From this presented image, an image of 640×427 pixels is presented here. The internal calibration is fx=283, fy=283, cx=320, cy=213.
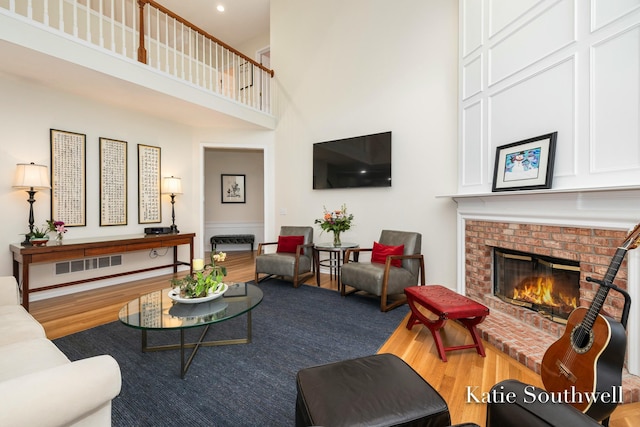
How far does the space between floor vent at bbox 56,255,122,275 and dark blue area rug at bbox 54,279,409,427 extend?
1692mm

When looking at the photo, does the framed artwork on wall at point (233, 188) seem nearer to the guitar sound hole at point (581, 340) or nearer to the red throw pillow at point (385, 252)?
the red throw pillow at point (385, 252)

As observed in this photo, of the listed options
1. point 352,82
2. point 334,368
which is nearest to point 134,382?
point 334,368

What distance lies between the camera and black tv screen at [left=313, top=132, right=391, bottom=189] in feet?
13.0

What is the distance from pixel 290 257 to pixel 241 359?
1.98 metres

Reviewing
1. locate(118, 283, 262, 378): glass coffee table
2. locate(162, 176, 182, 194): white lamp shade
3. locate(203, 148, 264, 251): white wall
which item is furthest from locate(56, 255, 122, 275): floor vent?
locate(203, 148, 264, 251): white wall

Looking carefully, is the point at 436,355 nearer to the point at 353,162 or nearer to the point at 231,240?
the point at 353,162

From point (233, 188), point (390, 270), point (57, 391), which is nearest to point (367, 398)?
point (57, 391)

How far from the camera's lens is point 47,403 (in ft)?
2.86

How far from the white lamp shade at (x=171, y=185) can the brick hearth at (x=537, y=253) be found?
4.34 m

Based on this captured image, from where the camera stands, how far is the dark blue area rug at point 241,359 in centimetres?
158

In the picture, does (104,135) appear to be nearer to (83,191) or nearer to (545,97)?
(83,191)

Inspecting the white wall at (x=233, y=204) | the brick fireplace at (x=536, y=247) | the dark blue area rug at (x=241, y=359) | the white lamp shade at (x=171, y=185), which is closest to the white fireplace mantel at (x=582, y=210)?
the brick fireplace at (x=536, y=247)

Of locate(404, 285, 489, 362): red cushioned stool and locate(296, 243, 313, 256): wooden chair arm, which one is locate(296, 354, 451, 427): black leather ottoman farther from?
locate(296, 243, 313, 256): wooden chair arm

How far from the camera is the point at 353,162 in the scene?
4293 mm
